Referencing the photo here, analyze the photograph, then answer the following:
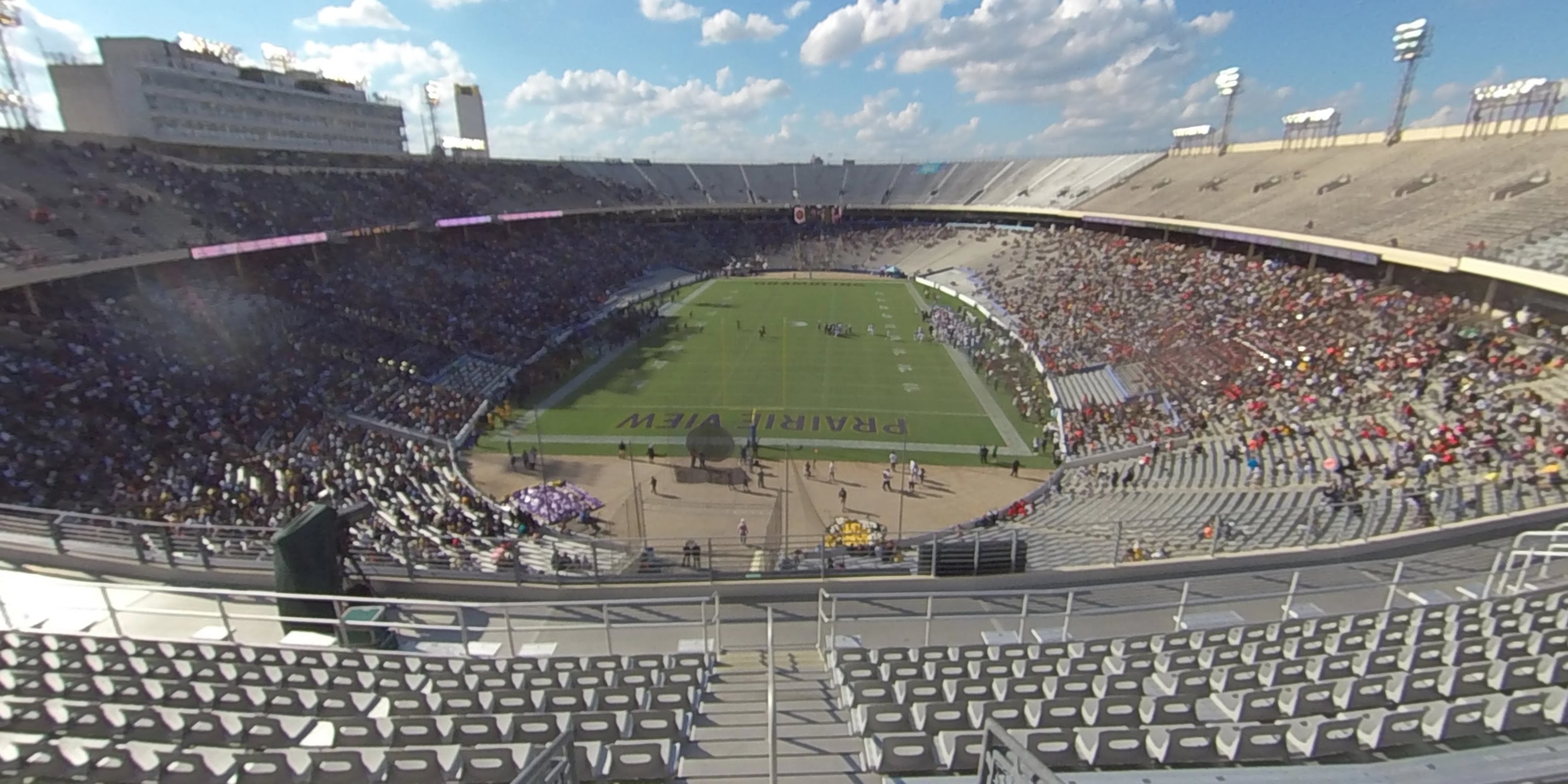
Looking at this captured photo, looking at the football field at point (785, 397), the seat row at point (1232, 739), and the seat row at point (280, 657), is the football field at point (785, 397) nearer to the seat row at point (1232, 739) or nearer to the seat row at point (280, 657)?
the seat row at point (280, 657)

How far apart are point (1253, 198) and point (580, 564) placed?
148ft

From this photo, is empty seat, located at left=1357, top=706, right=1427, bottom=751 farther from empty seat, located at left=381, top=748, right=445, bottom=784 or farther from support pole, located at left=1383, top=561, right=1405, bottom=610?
empty seat, located at left=381, top=748, right=445, bottom=784

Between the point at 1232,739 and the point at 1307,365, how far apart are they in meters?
24.2

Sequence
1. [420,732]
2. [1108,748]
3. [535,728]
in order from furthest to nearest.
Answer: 1. [535,728]
2. [420,732]
3. [1108,748]

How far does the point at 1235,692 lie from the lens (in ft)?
20.5

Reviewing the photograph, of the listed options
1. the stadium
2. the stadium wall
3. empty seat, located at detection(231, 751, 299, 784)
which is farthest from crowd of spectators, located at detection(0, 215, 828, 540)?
empty seat, located at detection(231, 751, 299, 784)

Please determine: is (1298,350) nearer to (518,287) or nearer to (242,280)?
(518,287)

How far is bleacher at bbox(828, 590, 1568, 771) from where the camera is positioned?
5043 millimetres

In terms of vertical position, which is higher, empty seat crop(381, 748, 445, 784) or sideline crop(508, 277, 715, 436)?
empty seat crop(381, 748, 445, 784)

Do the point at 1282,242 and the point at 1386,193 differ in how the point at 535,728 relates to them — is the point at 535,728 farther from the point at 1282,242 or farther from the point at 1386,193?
the point at 1386,193

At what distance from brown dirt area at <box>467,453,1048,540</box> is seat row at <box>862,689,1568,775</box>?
41.0 feet

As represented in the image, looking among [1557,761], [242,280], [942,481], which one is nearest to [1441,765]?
[1557,761]

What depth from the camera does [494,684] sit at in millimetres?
6504

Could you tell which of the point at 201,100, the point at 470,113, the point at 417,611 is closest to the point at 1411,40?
the point at 417,611
